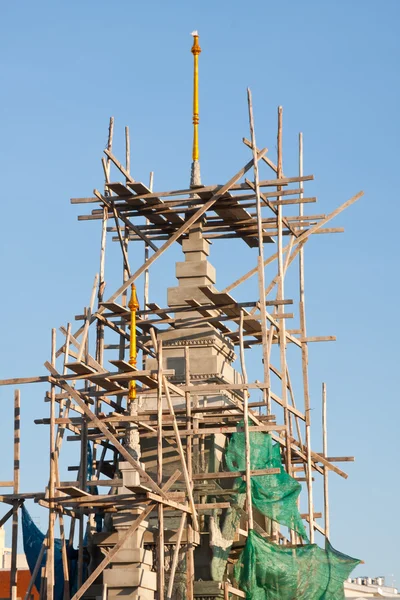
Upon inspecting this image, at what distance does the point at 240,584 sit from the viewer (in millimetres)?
36500

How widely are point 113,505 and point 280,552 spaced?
15.5ft

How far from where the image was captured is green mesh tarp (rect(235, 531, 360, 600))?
118ft

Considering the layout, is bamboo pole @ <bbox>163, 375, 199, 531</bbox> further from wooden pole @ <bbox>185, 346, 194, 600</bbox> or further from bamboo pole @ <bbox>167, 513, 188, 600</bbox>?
bamboo pole @ <bbox>167, 513, 188, 600</bbox>

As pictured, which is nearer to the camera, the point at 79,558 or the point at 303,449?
the point at 79,558

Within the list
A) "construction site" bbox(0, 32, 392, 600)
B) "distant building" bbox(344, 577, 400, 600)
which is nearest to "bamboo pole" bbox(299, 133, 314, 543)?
"construction site" bbox(0, 32, 392, 600)

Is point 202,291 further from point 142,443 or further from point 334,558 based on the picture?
point 334,558

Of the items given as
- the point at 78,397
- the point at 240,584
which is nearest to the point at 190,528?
the point at 240,584

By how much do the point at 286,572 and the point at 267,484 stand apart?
2.52 metres

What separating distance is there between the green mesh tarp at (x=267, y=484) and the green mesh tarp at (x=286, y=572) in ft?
2.80

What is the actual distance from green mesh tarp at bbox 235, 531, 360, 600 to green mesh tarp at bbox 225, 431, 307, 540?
853 mm

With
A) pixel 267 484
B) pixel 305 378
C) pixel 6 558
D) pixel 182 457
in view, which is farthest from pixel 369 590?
pixel 182 457

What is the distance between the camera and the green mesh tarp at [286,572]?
3603cm

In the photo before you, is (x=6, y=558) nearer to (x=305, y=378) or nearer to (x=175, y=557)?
(x=305, y=378)

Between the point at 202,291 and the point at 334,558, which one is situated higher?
the point at 202,291
